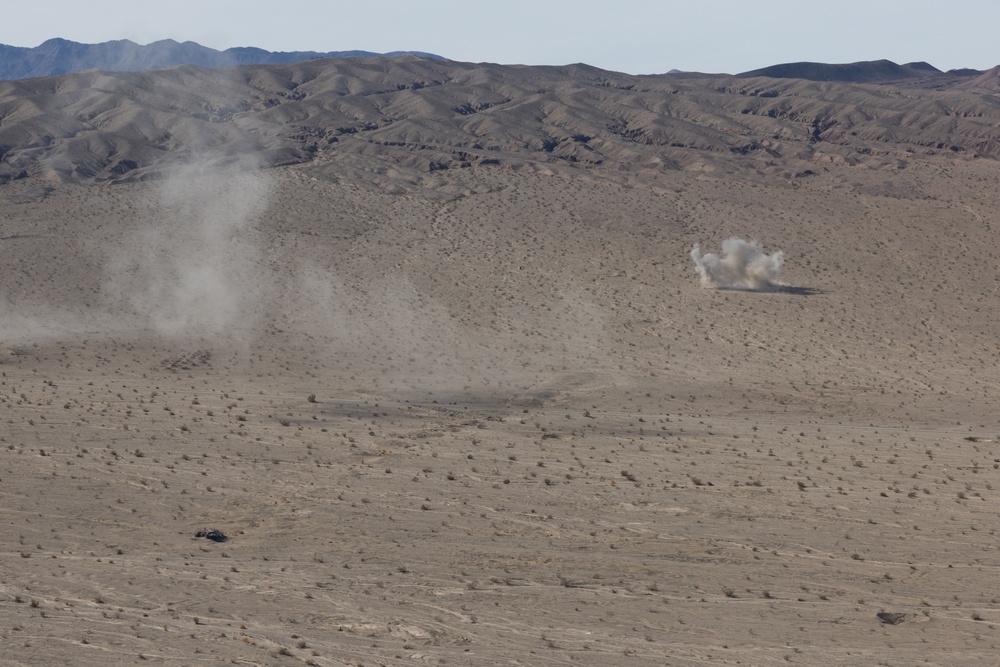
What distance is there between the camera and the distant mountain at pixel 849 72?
151375 millimetres

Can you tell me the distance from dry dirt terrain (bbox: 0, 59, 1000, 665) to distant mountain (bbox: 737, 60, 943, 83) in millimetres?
79217

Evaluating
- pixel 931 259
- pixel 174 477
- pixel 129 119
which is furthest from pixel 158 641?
pixel 129 119

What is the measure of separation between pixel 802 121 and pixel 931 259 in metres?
39.3

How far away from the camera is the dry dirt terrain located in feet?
56.4

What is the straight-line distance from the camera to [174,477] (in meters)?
23.8

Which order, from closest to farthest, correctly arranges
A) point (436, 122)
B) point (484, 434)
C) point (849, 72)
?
point (484, 434) < point (436, 122) < point (849, 72)

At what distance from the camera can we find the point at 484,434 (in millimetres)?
28266

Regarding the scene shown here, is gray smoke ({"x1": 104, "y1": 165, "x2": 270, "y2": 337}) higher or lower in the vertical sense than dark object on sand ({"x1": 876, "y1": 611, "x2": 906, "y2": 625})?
higher

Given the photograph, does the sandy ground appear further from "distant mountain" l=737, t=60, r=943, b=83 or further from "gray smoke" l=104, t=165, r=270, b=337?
"distant mountain" l=737, t=60, r=943, b=83

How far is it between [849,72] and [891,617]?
151m

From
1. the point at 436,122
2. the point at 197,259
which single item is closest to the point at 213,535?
the point at 197,259

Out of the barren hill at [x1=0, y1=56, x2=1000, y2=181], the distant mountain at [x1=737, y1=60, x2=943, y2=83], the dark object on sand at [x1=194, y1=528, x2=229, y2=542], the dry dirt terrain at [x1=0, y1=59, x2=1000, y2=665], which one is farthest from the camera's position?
the distant mountain at [x1=737, y1=60, x2=943, y2=83]

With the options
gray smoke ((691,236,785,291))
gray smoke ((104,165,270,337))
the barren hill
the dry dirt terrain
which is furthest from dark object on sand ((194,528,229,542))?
the barren hill

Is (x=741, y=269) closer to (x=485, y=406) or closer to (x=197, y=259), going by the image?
(x=485, y=406)
